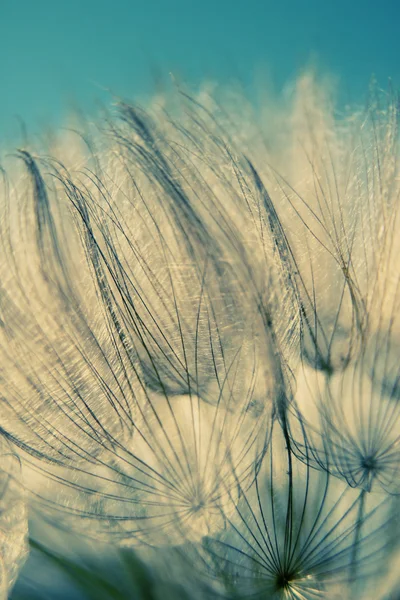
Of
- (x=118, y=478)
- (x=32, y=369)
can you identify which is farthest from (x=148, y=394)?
(x=32, y=369)

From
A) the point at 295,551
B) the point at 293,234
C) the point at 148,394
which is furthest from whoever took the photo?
the point at 293,234

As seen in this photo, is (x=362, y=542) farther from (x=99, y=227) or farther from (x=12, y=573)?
(x=99, y=227)

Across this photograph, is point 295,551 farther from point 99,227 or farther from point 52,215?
point 52,215

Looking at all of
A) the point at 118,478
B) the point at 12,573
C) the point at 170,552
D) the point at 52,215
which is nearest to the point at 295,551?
the point at 170,552

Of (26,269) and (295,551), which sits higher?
(26,269)

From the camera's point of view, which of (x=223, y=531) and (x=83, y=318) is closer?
(x=223, y=531)

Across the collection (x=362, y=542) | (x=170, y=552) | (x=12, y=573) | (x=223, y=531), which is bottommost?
(x=12, y=573)

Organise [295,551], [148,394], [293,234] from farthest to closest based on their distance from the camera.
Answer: [293,234], [148,394], [295,551]
